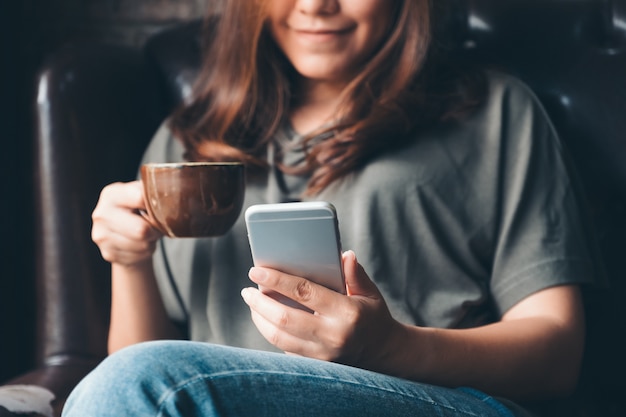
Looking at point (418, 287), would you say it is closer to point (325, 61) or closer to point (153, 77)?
point (325, 61)

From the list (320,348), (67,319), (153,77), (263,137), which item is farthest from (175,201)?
(153,77)

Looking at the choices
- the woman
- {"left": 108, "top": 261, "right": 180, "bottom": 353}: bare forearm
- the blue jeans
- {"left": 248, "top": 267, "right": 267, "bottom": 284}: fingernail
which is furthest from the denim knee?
{"left": 108, "top": 261, "right": 180, "bottom": 353}: bare forearm

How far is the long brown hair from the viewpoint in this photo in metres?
1.15

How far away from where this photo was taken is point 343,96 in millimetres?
1211

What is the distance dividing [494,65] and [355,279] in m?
0.58

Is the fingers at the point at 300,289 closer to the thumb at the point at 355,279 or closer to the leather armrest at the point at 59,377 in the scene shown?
the thumb at the point at 355,279

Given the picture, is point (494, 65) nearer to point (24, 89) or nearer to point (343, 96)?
point (343, 96)

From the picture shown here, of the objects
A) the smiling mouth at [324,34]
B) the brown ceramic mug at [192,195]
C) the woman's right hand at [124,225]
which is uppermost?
the smiling mouth at [324,34]

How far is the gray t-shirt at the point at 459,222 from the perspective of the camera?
1.11 metres

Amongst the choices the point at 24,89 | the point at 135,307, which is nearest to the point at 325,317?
Answer: the point at 135,307

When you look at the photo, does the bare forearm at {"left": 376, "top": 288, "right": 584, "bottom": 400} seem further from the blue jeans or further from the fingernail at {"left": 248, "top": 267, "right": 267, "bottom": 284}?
the fingernail at {"left": 248, "top": 267, "right": 267, "bottom": 284}

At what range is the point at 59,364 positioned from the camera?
4.12ft

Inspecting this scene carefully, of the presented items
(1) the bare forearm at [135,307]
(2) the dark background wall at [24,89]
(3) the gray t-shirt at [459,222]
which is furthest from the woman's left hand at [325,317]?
(2) the dark background wall at [24,89]

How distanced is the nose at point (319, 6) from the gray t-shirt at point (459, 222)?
22cm
